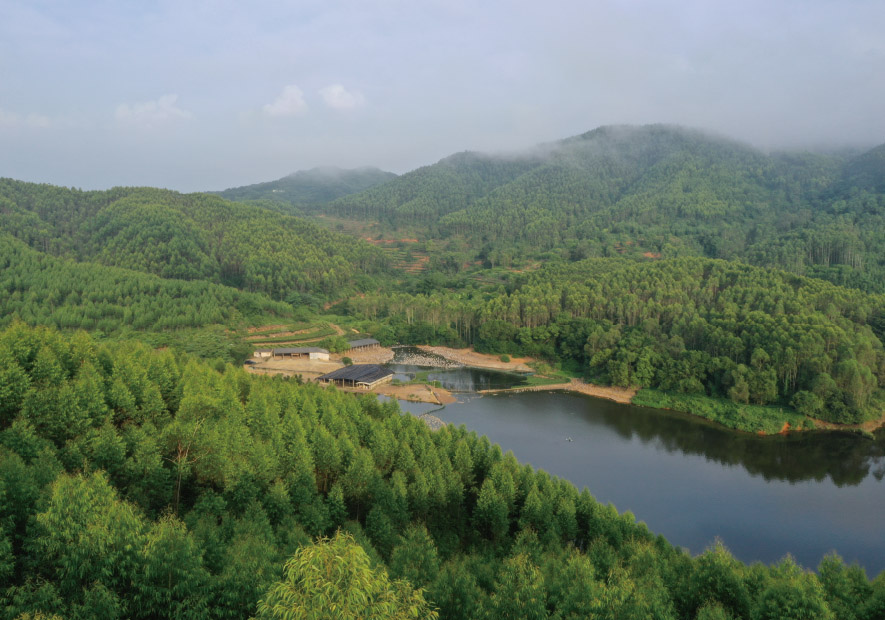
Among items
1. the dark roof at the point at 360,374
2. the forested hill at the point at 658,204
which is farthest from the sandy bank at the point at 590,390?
the forested hill at the point at 658,204

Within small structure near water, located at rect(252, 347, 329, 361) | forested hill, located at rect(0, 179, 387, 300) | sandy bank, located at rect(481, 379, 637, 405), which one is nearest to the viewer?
sandy bank, located at rect(481, 379, 637, 405)

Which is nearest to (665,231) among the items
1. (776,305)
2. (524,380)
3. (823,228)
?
(823,228)

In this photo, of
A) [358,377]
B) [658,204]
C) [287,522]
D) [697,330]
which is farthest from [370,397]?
[658,204]

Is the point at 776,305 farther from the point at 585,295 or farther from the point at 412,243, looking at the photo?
the point at 412,243

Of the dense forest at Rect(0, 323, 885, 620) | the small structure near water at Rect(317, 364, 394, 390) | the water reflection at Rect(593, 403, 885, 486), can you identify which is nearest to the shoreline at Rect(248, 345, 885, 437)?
the small structure near water at Rect(317, 364, 394, 390)

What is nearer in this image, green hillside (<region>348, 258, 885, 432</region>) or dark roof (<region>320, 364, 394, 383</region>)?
green hillside (<region>348, 258, 885, 432</region>)

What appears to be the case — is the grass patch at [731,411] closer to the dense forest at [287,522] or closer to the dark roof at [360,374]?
the dense forest at [287,522]

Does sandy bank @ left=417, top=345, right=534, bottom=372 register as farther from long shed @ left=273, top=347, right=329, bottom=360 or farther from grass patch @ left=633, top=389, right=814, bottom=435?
grass patch @ left=633, top=389, right=814, bottom=435
